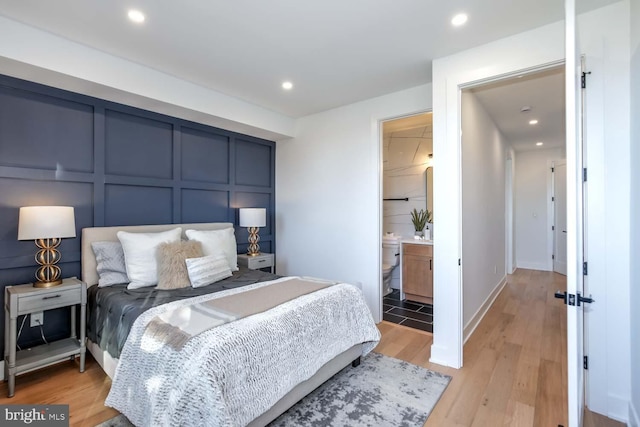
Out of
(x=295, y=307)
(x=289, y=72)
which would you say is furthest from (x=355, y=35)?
(x=295, y=307)

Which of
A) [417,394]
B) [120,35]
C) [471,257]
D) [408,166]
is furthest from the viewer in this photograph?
[408,166]

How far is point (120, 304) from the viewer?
2.15 metres

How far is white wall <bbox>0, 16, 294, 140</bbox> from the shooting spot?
2170mm

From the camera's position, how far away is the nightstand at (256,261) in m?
3.82

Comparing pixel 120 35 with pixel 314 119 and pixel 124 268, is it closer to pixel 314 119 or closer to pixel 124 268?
pixel 124 268

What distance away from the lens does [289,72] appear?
2.93 metres

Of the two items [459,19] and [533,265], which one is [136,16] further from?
[533,265]

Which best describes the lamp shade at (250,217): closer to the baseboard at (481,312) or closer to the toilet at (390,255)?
the toilet at (390,255)

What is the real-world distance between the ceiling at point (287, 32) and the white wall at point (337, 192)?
636 millimetres

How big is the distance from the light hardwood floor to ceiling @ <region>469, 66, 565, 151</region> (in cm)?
243

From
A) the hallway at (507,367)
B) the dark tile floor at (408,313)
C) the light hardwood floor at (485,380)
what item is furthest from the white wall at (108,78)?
the hallway at (507,367)

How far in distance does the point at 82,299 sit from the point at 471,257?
3.64 metres

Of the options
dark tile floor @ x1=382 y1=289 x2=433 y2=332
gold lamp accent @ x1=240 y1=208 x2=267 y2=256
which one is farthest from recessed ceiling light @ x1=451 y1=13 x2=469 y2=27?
dark tile floor @ x1=382 y1=289 x2=433 y2=332

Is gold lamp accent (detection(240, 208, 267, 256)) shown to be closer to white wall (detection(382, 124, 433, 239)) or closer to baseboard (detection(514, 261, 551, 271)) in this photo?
white wall (detection(382, 124, 433, 239))
